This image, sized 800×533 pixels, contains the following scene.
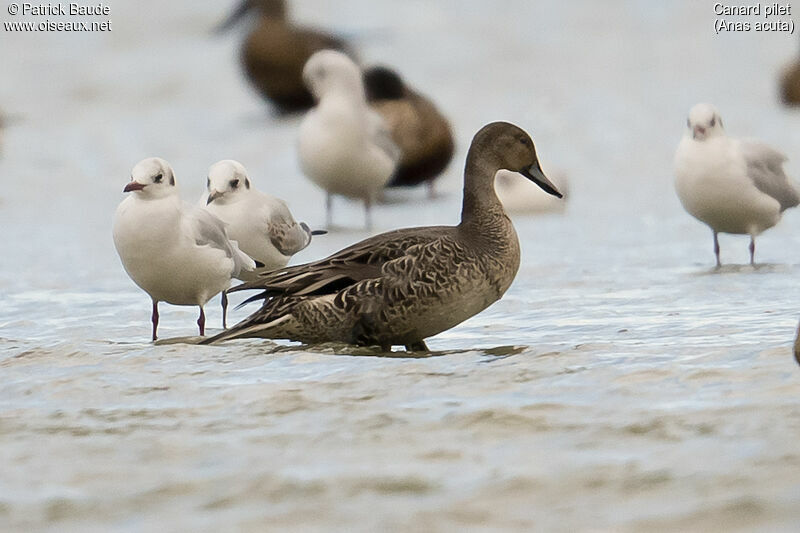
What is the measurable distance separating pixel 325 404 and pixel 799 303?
9.80 feet

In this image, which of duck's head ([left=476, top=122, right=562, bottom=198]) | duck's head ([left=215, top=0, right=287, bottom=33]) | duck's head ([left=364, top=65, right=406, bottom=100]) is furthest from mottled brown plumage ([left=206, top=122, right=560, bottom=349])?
duck's head ([left=215, top=0, right=287, bottom=33])

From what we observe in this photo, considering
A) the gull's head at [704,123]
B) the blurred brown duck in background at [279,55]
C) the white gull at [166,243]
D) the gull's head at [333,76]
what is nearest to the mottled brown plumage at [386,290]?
the white gull at [166,243]

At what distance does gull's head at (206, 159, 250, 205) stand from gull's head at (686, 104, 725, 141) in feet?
10.1

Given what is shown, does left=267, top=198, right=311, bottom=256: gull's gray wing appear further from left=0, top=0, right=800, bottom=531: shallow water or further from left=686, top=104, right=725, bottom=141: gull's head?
left=686, top=104, right=725, bottom=141: gull's head

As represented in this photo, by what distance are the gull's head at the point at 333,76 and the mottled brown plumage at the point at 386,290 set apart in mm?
5665

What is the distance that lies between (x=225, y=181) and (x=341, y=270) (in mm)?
1628

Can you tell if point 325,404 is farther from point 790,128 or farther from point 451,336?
point 790,128

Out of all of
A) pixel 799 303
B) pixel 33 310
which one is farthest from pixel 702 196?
pixel 33 310

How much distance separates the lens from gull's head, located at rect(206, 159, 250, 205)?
7551mm

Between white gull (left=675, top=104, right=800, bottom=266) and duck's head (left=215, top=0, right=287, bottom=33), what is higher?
duck's head (left=215, top=0, right=287, bottom=33)

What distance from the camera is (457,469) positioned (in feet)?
13.6

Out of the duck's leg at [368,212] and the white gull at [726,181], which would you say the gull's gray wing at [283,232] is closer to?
the white gull at [726,181]

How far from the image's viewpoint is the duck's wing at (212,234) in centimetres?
675

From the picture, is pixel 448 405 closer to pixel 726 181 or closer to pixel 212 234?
pixel 212 234
